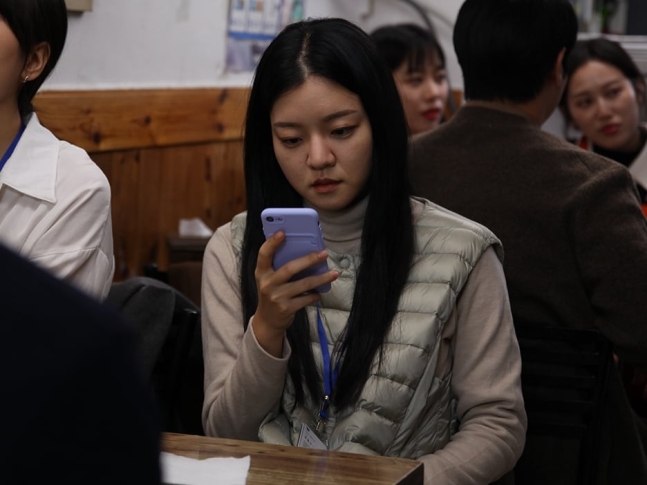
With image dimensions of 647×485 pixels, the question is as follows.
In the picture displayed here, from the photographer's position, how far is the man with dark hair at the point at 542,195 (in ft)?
7.48

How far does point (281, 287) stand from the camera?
66.5 inches

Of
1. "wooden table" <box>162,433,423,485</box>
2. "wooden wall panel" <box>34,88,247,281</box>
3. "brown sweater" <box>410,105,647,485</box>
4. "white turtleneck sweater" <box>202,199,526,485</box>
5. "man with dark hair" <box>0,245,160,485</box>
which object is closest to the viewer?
"man with dark hair" <box>0,245,160,485</box>

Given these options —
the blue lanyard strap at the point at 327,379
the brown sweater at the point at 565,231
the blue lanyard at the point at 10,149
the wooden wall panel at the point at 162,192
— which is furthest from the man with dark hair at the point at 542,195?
the wooden wall panel at the point at 162,192

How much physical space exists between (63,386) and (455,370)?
1482mm

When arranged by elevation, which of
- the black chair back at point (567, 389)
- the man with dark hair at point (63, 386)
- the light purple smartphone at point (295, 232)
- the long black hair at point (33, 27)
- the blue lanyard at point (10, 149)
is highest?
the man with dark hair at point (63, 386)

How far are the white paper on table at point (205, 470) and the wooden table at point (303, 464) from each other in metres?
0.01

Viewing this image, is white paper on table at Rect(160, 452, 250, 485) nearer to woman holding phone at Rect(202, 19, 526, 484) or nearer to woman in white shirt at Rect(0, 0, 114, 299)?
woman holding phone at Rect(202, 19, 526, 484)

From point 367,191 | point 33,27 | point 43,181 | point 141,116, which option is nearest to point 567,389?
point 367,191

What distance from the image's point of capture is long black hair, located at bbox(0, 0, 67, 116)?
2018 mm

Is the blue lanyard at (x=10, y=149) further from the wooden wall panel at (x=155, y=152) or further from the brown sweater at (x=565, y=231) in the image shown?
the wooden wall panel at (x=155, y=152)

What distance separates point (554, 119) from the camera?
4.94 metres

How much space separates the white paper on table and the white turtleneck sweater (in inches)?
13.1

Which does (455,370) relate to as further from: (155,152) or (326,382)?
(155,152)

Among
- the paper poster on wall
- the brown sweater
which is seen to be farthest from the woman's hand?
the paper poster on wall
